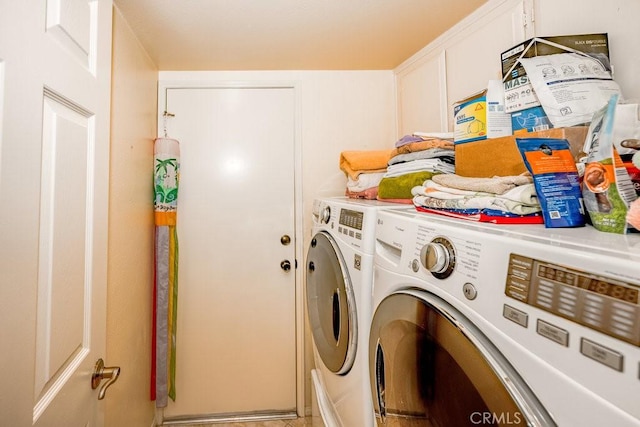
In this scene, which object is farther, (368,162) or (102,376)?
(368,162)

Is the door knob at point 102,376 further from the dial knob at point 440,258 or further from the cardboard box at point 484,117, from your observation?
the cardboard box at point 484,117

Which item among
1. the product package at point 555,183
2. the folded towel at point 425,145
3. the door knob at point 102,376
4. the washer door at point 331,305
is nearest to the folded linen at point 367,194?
the folded towel at point 425,145

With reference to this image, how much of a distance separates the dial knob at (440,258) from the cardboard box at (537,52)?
65 centimetres

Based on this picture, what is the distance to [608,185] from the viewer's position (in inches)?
19.8

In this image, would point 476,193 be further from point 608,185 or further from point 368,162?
point 368,162

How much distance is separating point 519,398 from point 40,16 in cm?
100

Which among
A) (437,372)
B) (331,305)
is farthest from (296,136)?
(437,372)

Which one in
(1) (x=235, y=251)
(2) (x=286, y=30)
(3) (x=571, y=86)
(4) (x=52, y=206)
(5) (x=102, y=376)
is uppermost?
(2) (x=286, y=30)

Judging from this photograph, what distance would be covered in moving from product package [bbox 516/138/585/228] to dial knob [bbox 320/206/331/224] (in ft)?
2.21

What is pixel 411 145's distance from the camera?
3.96 ft

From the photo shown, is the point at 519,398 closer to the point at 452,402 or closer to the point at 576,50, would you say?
the point at 452,402

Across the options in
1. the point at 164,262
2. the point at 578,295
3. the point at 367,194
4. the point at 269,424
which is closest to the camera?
the point at 578,295

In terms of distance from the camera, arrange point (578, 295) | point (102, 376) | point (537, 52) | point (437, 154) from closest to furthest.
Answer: point (578, 295), point (102, 376), point (537, 52), point (437, 154)

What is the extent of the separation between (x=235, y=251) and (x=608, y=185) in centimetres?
174
